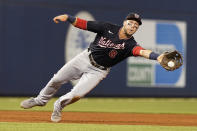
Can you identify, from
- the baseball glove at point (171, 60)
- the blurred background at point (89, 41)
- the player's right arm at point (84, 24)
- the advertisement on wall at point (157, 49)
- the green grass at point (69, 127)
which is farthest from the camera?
the advertisement on wall at point (157, 49)

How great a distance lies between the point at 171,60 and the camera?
22.5 feet

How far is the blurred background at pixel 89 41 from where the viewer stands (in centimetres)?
1349

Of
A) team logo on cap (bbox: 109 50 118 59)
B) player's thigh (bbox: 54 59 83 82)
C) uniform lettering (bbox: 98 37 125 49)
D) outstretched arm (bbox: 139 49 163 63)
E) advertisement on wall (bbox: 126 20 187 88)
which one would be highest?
uniform lettering (bbox: 98 37 125 49)

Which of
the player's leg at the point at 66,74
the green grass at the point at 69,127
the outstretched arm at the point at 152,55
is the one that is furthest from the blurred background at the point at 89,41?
the outstretched arm at the point at 152,55

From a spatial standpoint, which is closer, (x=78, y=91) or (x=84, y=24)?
(x=84, y=24)

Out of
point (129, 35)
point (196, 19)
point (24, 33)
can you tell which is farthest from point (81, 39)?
point (129, 35)

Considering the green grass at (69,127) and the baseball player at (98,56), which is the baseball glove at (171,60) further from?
the green grass at (69,127)

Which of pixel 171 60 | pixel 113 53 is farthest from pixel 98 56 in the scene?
pixel 171 60

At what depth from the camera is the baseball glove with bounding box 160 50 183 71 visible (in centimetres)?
682

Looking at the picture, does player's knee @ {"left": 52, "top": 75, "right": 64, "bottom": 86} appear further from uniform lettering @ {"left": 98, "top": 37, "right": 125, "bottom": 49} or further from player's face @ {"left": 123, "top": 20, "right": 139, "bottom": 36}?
player's face @ {"left": 123, "top": 20, "right": 139, "bottom": 36}

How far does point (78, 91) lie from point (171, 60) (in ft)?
4.65

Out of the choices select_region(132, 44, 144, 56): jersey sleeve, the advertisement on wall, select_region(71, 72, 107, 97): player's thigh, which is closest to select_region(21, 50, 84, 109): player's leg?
select_region(71, 72, 107, 97): player's thigh

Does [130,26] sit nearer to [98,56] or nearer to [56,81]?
[98,56]

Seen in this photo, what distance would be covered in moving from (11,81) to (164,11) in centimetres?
492
